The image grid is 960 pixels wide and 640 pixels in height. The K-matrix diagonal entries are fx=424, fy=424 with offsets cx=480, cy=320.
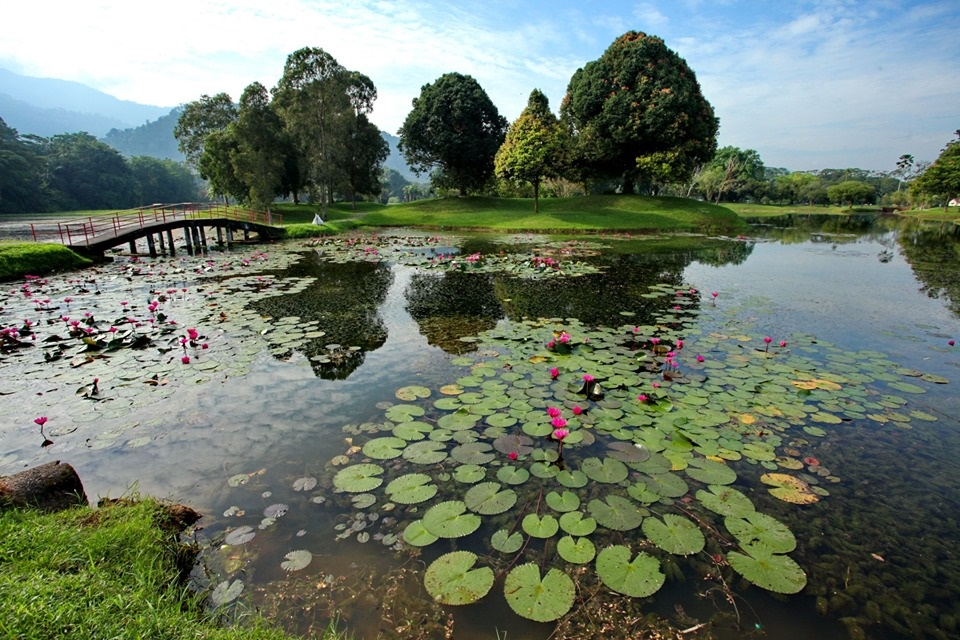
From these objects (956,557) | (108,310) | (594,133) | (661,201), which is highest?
(594,133)

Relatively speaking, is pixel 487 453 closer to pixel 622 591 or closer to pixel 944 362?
pixel 622 591

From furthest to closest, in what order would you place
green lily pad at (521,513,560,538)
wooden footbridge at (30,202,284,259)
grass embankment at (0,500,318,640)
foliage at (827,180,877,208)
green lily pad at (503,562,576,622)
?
foliage at (827,180,877,208) < wooden footbridge at (30,202,284,259) < green lily pad at (521,513,560,538) < green lily pad at (503,562,576,622) < grass embankment at (0,500,318,640)

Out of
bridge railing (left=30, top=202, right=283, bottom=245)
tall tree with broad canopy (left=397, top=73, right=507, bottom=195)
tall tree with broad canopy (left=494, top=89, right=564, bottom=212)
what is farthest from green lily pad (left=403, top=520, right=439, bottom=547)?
tall tree with broad canopy (left=397, top=73, right=507, bottom=195)

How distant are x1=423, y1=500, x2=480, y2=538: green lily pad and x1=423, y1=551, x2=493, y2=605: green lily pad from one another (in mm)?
192

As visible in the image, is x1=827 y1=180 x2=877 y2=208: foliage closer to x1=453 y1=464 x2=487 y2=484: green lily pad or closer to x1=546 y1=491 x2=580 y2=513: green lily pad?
x1=546 y1=491 x2=580 y2=513: green lily pad

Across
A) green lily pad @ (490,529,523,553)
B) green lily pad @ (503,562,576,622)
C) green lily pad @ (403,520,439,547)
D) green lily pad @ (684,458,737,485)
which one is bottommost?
green lily pad @ (403,520,439,547)

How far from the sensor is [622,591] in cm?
264

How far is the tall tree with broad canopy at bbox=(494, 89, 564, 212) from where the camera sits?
29516mm

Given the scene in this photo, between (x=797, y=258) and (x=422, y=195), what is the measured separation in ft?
343

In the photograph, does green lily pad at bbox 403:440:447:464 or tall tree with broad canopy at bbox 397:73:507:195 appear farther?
tall tree with broad canopy at bbox 397:73:507:195

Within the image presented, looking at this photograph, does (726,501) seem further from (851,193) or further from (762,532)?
(851,193)

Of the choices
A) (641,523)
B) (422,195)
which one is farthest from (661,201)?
(422,195)

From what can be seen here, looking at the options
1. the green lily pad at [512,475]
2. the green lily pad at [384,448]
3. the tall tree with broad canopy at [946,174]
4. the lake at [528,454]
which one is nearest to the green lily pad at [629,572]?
the lake at [528,454]

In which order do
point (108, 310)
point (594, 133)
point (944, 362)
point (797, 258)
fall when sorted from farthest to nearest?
1. point (594, 133)
2. point (797, 258)
3. point (108, 310)
4. point (944, 362)
